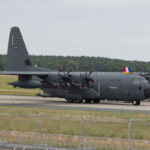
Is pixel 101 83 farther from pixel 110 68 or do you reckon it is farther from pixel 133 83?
pixel 110 68

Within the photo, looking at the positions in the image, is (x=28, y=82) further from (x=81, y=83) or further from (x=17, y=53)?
(x=81, y=83)

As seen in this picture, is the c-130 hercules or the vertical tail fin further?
the vertical tail fin

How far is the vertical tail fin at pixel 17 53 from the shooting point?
54844 mm

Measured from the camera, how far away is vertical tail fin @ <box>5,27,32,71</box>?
54.8 meters

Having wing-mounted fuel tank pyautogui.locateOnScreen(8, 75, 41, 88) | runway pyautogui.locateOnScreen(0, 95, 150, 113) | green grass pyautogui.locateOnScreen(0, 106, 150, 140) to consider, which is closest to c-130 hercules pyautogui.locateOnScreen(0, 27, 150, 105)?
wing-mounted fuel tank pyautogui.locateOnScreen(8, 75, 41, 88)

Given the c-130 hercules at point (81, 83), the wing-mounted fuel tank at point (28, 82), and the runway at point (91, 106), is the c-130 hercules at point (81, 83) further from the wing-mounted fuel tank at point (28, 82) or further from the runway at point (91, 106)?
the runway at point (91, 106)

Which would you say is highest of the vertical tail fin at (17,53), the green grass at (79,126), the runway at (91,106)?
the vertical tail fin at (17,53)

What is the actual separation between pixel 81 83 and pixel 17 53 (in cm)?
1124

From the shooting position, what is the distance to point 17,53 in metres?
55.0

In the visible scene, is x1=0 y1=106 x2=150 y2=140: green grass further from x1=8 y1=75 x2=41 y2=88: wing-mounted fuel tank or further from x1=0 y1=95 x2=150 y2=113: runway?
x1=8 y1=75 x2=41 y2=88: wing-mounted fuel tank

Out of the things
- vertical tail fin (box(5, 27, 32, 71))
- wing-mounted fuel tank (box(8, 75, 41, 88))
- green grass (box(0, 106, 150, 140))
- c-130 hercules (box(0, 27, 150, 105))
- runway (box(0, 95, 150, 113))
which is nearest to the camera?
green grass (box(0, 106, 150, 140))

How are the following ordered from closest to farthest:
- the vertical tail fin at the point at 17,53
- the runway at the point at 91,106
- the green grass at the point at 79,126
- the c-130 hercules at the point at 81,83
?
the green grass at the point at 79,126
the runway at the point at 91,106
the c-130 hercules at the point at 81,83
the vertical tail fin at the point at 17,53

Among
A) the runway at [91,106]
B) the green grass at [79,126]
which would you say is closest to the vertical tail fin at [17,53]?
the runway at [91,106]

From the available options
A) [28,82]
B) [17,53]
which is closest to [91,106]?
[28,82]
